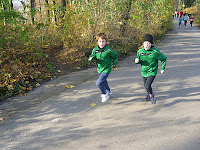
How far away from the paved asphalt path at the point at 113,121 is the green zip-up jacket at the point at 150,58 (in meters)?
0.84

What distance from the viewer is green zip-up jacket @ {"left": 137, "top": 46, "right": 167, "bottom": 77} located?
411cm

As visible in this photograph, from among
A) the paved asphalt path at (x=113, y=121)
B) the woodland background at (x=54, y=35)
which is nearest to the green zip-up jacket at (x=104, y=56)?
the paved asphalt path at (x=113, y=121)

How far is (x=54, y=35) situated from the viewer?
927 centimetres

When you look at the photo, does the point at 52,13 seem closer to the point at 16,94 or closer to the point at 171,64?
the point at 16,94

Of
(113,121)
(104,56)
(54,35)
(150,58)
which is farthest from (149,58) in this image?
(54,35)

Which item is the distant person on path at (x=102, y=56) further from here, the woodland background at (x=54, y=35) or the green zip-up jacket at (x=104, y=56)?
the woodland background at (x=54, y=35)

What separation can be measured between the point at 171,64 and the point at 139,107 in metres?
4.13

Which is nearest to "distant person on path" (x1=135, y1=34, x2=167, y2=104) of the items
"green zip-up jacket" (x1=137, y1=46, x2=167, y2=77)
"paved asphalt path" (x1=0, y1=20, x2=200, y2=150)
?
"green zip-up jacket" (x1=137, y1=46, x2=167, y2=77)

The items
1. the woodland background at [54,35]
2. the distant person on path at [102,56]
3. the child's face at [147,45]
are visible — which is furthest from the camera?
the woodland background at [54,35]

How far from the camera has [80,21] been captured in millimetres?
8766

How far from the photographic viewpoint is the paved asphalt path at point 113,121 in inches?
122

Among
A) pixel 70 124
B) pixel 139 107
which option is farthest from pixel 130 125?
pixel 70 124

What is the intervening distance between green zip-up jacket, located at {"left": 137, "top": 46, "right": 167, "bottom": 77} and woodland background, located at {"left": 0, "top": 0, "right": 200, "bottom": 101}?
10.8 ft

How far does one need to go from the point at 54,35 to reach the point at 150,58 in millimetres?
6331
